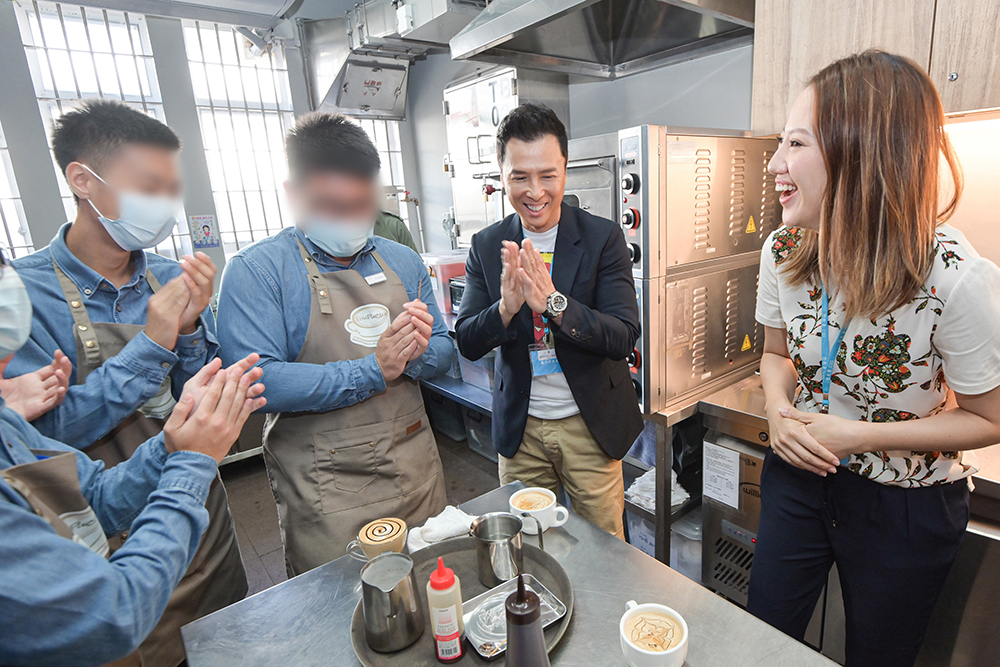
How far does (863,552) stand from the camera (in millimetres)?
1160

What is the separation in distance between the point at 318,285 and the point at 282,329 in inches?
6.1

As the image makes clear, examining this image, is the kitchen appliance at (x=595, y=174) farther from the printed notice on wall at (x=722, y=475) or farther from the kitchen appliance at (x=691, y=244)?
the printed notice on wall at (x=722, y=475)

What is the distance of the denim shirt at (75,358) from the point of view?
1.17 metres

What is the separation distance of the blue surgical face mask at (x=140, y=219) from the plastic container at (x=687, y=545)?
2.26m

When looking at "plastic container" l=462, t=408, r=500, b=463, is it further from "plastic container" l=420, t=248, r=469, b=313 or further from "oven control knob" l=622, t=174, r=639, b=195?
"oven control knob" l=622, t=174, r=639, b=195

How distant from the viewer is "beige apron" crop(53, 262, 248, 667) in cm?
127

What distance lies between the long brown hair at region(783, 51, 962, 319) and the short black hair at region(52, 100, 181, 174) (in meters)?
1.63

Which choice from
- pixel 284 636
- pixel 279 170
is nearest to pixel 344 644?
pixel 284 636

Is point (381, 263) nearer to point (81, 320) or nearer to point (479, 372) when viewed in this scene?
point (81, 320)

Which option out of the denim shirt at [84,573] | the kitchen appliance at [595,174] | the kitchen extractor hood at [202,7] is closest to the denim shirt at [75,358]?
the denim shirt at [84,573]

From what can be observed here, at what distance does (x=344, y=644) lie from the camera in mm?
920

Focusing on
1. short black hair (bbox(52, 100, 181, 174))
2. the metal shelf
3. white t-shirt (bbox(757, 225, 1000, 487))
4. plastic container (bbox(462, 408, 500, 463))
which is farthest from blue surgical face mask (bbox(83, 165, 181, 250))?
plastic container (bbox(462, 408, 500, 463))

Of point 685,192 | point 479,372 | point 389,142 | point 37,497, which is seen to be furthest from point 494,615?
point 389,142

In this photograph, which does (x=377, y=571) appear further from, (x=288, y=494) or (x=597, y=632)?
(x=288, y=494)
